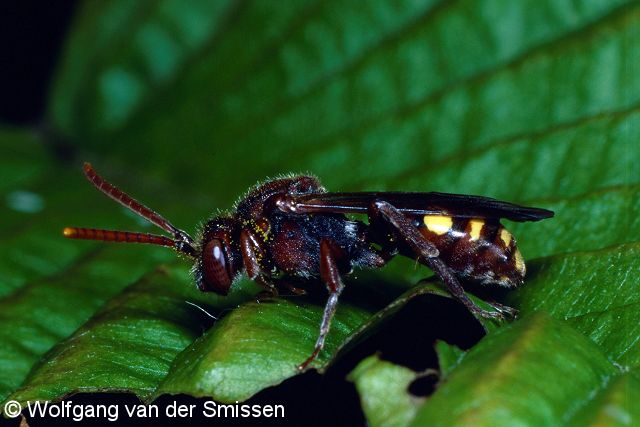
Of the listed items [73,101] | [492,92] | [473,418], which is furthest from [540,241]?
[73,101]

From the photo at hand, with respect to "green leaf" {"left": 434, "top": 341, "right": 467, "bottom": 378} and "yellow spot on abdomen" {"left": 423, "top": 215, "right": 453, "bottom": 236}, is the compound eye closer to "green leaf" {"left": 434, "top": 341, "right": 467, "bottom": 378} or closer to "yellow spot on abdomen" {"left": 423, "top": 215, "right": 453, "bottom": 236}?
"yellow spot on abdomen" {"left": 423, "top": 215, "right": 453, "bottom": 236}

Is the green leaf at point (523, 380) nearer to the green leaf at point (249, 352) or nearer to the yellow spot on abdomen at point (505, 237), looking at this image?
the green leaf at point (249, 352)

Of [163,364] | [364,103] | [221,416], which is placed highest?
[364,103]

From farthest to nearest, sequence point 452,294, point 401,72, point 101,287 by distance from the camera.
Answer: point 401,72
point 101,287
point 452,294

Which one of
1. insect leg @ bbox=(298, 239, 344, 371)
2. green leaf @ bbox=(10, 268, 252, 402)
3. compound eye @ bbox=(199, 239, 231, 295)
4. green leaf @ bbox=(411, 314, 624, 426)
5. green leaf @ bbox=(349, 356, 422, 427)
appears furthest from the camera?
compound eye @ bbox=(199, 239, 231, 295)

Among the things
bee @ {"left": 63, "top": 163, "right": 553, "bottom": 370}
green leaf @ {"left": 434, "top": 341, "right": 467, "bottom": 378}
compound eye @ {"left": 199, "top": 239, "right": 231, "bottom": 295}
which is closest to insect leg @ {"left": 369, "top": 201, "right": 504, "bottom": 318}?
bee @ {"left": 63, "top": 163, "right": 553, "bottom": 370}

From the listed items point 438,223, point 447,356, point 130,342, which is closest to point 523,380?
point 447,356

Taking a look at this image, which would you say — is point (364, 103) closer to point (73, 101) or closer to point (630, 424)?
point (73, 101)
